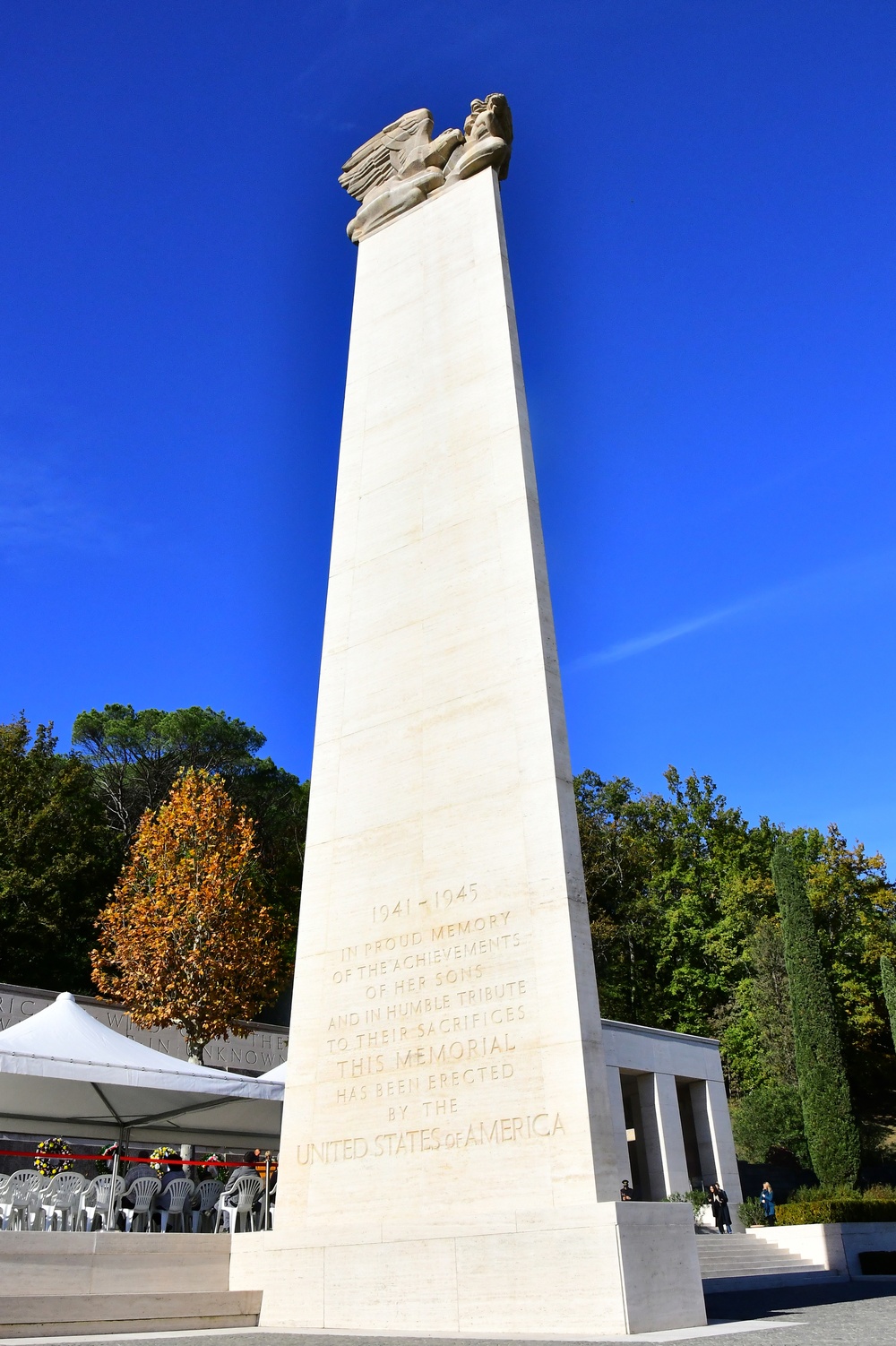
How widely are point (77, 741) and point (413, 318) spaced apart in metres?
35.6

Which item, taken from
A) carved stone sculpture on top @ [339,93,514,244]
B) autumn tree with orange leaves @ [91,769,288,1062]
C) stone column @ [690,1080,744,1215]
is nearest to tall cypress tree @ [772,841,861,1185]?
stone column @ [690,1080,744,1215]

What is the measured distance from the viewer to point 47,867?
119 feet

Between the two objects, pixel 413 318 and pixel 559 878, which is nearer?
pixel 559 878

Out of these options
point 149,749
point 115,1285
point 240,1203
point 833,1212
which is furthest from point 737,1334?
point 149,749

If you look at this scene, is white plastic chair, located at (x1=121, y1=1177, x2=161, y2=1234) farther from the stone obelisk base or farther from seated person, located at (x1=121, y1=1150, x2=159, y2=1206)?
the stone obelisk base

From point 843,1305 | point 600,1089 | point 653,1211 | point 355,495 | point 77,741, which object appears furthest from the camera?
point 77,741

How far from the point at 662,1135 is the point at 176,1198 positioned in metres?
17.1

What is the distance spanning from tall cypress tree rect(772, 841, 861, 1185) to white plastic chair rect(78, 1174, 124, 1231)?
940 inches

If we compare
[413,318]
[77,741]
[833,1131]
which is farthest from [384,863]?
[77,741]

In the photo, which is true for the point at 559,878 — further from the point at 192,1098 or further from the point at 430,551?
the point at 192,1098

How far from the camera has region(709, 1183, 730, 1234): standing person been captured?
24.0 meters

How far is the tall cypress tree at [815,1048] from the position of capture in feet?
98.3

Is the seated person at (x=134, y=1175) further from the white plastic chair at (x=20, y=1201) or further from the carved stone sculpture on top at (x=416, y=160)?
the carved stone sculpture on top at (x=416, y=160)

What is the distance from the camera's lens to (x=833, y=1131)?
30047 mm
